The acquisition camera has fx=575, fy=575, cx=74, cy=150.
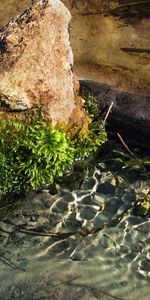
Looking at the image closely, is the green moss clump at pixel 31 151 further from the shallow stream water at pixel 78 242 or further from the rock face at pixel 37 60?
the shallow stream water at pixel 78 242

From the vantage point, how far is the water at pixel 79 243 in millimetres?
7016

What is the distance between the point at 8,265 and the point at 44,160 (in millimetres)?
1399

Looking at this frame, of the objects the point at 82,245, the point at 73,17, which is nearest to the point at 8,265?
the point at 82,245

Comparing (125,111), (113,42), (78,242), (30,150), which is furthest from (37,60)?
(78,242)

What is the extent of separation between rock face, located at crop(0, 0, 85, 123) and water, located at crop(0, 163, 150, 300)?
1158mm

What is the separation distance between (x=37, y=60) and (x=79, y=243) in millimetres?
2385

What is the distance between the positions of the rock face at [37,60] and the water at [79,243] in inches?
45.6

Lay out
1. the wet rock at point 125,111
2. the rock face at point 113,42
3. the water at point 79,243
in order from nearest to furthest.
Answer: the water at point 79,243
the wet rock at point 125,111
the rock face at point 113,42

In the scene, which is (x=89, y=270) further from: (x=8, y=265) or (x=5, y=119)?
(x=5, y=119)

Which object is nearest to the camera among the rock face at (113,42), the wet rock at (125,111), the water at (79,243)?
the water at (79,243)

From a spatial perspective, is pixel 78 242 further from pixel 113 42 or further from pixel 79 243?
pixel 113 42

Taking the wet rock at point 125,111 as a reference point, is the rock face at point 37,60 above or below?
above

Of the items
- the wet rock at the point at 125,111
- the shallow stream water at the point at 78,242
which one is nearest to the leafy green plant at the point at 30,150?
the shallow stream water at the point at 78,242

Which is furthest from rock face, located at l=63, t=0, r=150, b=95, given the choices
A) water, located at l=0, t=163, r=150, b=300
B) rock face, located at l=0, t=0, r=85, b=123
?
water, located at l=0, t=163, r=150, b=300
